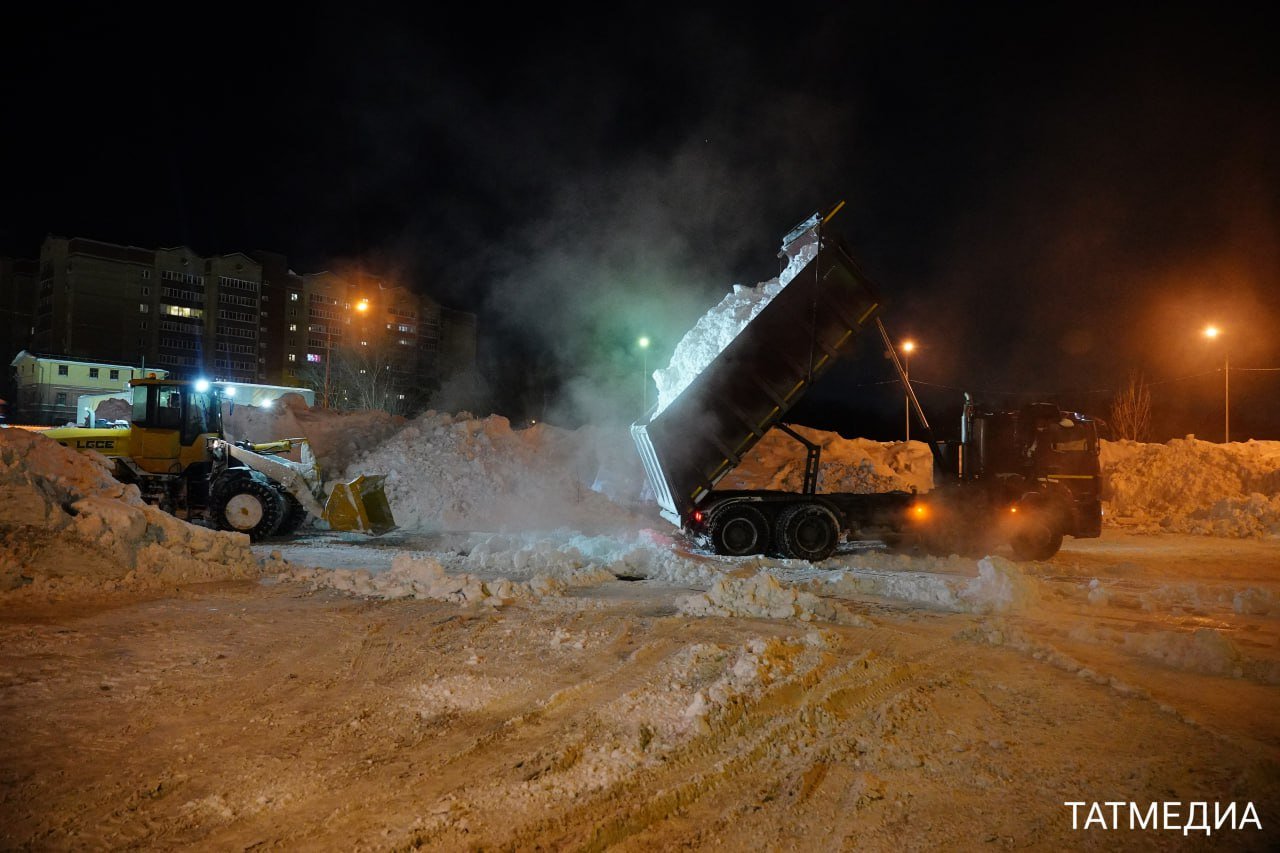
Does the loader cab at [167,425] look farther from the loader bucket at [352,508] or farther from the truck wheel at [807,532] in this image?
the truck wheel at [807,532]

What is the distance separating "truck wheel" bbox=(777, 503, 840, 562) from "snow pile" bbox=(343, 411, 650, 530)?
535 cm

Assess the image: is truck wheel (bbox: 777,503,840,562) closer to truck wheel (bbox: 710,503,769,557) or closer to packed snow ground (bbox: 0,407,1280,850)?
truck wheel (bbox: 710,503,769,557)

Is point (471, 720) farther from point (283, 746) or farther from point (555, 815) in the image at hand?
point (555, 815)

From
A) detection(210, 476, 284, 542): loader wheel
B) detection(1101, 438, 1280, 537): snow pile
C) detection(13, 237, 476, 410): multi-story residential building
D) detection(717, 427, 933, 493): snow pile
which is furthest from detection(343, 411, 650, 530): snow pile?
detection(13, 237, 476, 410): multi-story residential building

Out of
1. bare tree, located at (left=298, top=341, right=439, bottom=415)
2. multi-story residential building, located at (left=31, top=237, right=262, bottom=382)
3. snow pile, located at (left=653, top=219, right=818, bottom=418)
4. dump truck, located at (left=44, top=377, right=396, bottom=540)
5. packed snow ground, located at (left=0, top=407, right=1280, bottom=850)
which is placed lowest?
packed snow ground, located at (left=0, top=407, right=1280, bottom=850)

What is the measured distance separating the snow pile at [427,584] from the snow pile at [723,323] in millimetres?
4083

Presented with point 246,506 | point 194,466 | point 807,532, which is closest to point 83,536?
point 246,506

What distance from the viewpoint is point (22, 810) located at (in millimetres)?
3188

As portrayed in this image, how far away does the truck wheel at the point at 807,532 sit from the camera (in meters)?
11.5

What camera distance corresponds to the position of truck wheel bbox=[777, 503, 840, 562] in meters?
11.5

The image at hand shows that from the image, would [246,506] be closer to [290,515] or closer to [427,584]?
[290,515]

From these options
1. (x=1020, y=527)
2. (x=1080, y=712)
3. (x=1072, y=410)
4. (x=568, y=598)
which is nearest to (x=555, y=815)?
(x=1080, y=712)

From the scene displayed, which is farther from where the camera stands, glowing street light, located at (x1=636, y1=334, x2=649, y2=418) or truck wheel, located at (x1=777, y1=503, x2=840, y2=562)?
glowing street light, located at (x1=636, y1=334, x2=649, y2=418)

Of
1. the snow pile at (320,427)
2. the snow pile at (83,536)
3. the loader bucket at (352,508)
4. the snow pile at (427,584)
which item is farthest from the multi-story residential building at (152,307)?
the snow pile at (427,584)
